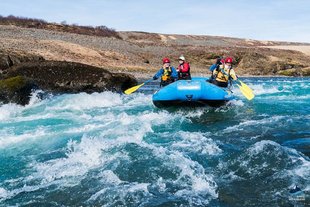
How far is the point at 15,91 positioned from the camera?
14641mm

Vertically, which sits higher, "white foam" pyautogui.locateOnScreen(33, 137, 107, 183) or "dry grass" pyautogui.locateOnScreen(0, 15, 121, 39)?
"dry grass" pyautogui.locateOnScreen(0, 15, 121, 39)

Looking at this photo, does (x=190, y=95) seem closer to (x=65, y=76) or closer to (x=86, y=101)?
(x=86, y=101)

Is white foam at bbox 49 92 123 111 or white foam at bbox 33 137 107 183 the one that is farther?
white foam at bbox 49 92 123 111

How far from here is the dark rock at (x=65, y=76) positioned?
712 inches

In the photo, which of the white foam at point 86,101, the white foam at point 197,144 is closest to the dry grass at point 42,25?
the white foam at point 86,101

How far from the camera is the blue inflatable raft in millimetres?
12742

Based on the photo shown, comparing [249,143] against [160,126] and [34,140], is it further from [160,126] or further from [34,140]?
[34,140]

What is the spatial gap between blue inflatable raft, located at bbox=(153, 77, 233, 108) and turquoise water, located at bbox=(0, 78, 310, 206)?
0.47 meters

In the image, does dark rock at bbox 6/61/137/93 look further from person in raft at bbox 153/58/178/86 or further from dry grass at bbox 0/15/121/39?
dry grass at bbox 0/15/121/39

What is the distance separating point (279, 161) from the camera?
283 inches

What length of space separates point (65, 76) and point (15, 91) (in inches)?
162

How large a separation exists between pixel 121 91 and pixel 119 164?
1231 cm

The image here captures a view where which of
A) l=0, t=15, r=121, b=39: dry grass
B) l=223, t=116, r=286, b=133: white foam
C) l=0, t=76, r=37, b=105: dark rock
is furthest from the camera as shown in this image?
l=0, t=15, r=121, b=39: dry grass

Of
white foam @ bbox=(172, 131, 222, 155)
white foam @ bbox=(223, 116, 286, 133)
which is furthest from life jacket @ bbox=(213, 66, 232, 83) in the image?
white foam @ bbox=(172, 131, 222, 155)
